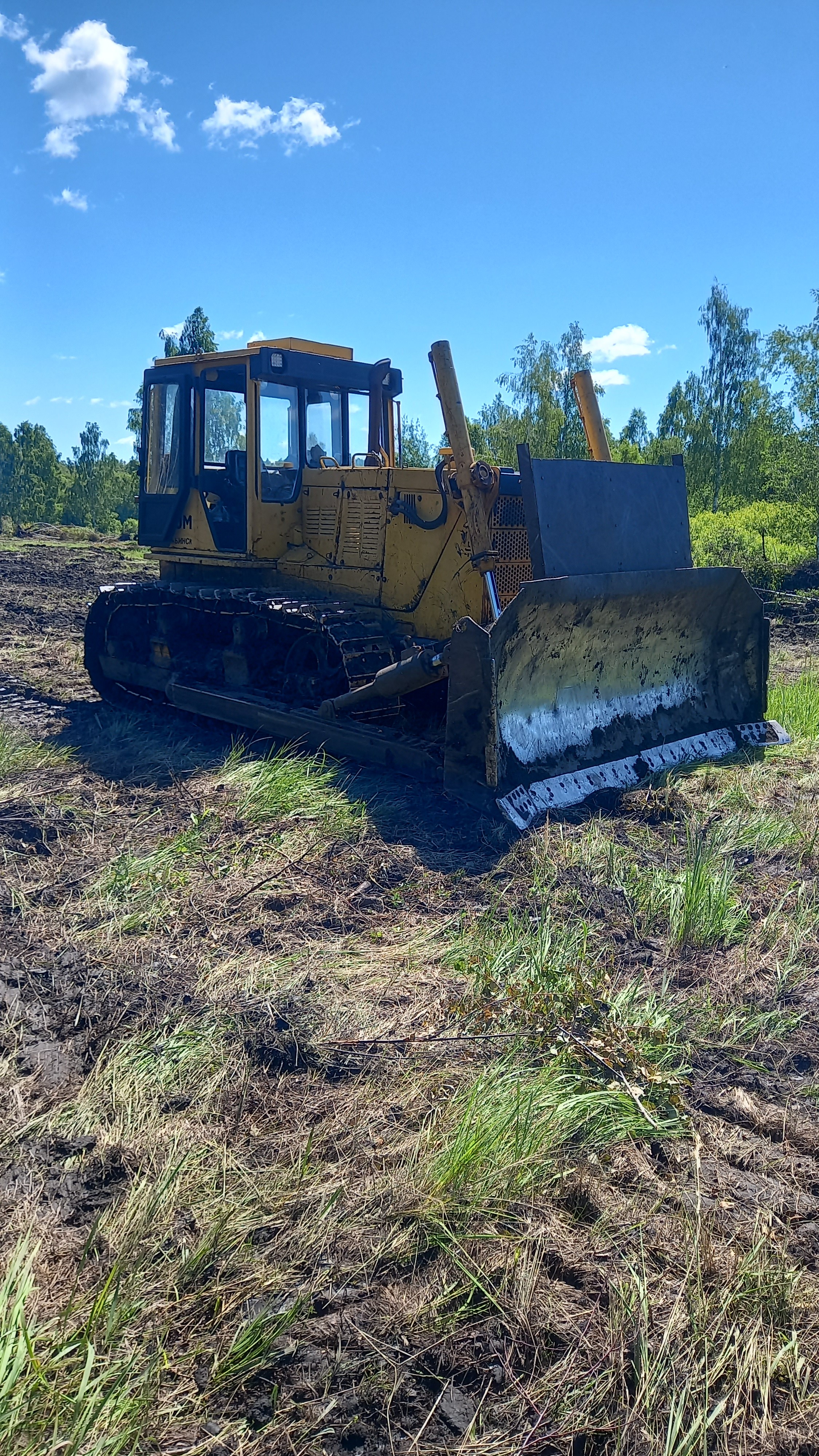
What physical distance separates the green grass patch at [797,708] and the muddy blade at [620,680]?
0.34 metres

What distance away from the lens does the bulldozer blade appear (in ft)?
18.3

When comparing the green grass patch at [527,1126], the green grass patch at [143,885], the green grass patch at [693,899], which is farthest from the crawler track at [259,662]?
the green grass patch at [527,1126]

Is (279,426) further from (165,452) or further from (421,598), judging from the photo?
(421,598)

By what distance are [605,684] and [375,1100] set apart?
→ 163 inches

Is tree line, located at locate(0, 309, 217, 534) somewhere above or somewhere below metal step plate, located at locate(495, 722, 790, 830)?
above

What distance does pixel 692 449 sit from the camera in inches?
1529

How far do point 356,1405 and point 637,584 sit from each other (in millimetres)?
5159

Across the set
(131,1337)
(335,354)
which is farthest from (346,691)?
(131,1337)

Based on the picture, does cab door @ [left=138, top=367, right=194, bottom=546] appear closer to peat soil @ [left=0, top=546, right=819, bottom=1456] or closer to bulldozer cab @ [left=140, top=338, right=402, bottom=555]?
bulldozer cab @ [left=140, top=338, right=402, bottom=555]

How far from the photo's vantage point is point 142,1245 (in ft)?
7.86

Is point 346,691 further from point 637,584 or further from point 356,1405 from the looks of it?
point 356,1405

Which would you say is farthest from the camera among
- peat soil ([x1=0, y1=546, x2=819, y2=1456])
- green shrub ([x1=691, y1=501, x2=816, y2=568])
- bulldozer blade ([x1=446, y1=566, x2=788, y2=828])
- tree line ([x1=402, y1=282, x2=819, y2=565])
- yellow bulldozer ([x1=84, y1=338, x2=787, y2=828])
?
tree line ([x1=402, y1=282, x2=819, y2=565])

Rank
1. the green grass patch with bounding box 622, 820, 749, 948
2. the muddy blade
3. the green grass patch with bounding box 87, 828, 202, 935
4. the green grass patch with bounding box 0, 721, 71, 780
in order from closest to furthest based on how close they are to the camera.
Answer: the green grass patch with bounding box 622, 820, 749, 948, the green grass patch with bounding box 87, 828, 202, 935, the muddy blade, the green grass patch with bounding box 0, 721, 71, 780

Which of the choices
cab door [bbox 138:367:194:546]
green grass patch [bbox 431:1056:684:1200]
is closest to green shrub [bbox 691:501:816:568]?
cab door [bbox 138:367:194:546]
